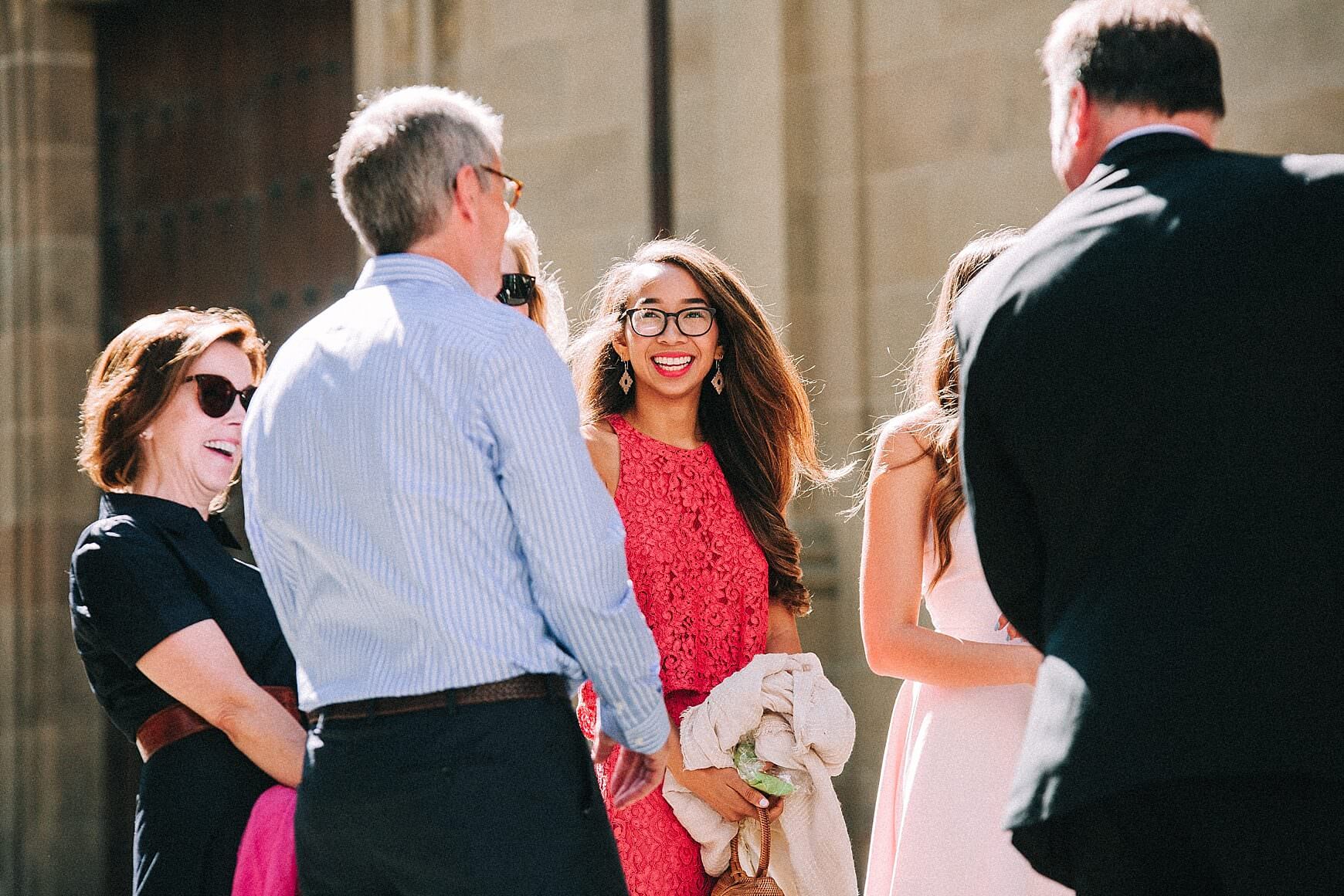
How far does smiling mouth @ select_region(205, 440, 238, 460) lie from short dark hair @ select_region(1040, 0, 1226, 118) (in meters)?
2.03

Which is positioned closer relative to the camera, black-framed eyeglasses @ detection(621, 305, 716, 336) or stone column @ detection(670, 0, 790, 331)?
black-framed eyeglasses @ detection(621, 305, 716, 336)

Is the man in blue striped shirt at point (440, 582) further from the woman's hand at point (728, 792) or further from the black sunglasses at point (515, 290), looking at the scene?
the black sunglasses at point (515, 290)

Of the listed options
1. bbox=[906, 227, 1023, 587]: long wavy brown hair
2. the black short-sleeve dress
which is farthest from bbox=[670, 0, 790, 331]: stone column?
the black short-sleeve dress

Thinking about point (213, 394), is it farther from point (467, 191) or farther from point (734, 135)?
point (734, 135)

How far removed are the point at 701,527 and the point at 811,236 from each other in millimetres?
2521

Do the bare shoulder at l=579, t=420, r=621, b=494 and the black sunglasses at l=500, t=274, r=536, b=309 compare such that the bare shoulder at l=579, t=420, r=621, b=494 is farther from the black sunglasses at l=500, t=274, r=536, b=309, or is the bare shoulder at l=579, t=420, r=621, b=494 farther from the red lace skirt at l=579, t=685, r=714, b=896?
the red lace skirt at l=579, t=685, r=714, b=896

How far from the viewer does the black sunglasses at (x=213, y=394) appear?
361 cm

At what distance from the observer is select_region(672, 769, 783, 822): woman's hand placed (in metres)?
3.53

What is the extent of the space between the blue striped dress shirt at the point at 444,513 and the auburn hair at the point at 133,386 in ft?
3.09

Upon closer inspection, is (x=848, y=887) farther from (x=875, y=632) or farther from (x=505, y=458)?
(x=505, y=458)

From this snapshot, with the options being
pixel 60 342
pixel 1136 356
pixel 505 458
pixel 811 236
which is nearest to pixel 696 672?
pixel 505 458

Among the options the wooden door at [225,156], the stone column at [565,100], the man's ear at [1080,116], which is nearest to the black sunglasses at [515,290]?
the man's ear at [1080,116]

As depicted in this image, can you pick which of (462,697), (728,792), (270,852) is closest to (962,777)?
(728,792)

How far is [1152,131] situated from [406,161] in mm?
1167
